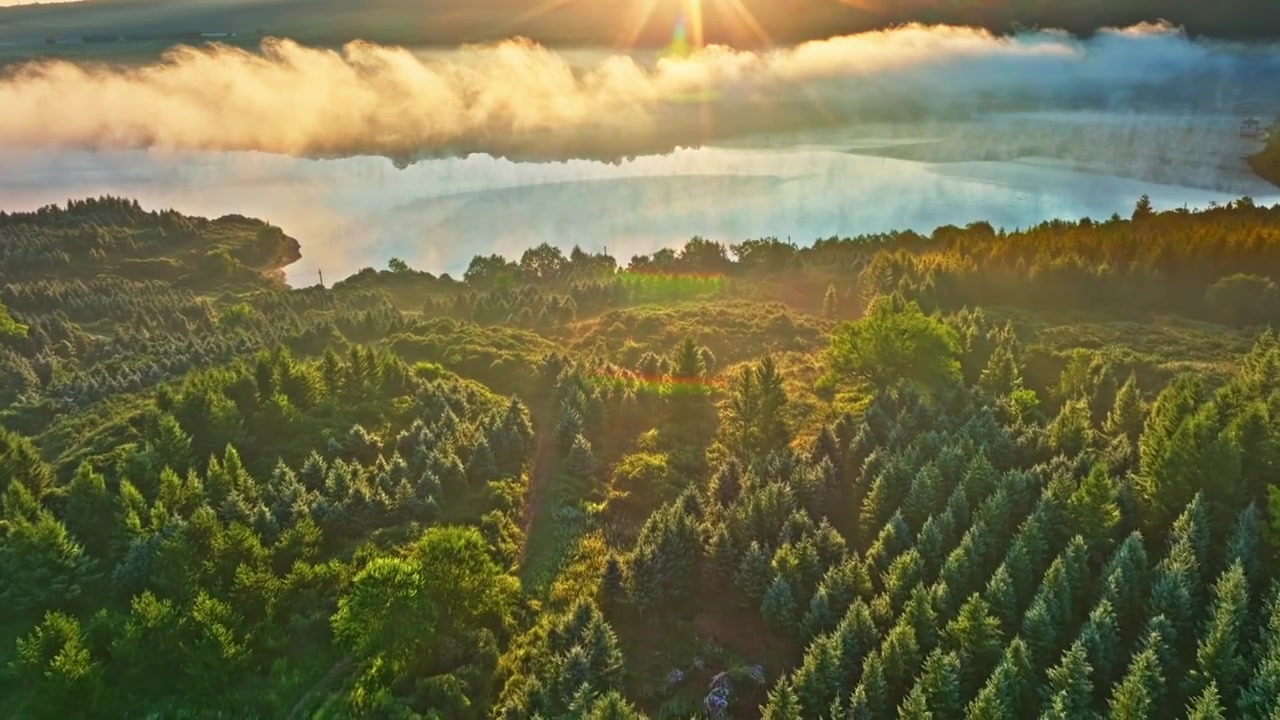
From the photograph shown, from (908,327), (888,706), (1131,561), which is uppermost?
(908,327)

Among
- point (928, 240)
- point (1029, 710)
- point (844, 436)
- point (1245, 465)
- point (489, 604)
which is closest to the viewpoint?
point (1029, 710)

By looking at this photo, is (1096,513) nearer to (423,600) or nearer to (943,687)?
(943,687)

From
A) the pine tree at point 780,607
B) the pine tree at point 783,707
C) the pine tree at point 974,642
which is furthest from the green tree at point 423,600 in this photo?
the pine tree at point 974,642

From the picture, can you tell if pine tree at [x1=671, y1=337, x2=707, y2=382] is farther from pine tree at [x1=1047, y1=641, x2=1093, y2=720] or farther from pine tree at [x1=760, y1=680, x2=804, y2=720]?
pine tree at [x1=1047, y1=641, x2=1093, y2=720]

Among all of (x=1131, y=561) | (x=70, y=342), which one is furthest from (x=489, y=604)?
(x=70, y=342)

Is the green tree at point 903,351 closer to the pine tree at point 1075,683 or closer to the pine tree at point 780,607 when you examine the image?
the pine tree at point 780,607

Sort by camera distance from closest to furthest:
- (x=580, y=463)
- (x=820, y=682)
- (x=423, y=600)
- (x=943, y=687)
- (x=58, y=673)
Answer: (x=943, y=687) < (x=820, y=682) < (x=58, y=673) < (x=423, y=600) < (x=580, y=463)

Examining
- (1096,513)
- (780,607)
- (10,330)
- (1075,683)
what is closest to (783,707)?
(780,607)

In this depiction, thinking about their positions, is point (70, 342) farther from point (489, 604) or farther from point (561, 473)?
point (489, 604)
